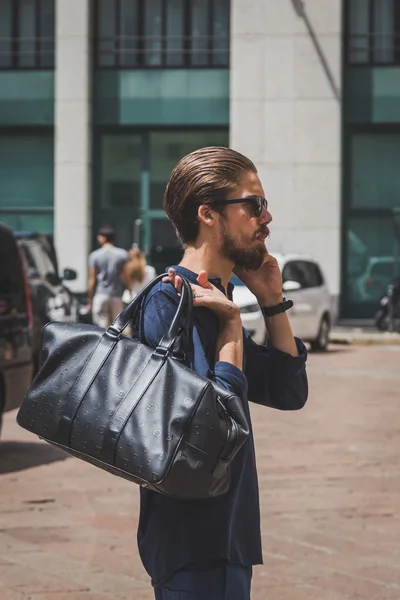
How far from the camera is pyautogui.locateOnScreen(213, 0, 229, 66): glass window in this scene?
1185 inches

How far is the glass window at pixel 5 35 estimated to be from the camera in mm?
30469

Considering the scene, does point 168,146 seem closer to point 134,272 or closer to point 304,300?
point 304,300

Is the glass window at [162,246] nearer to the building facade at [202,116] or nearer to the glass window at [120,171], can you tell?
the building facade at [202,116]

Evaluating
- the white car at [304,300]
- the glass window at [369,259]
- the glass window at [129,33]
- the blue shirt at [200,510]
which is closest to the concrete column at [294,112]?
the glass window at [369,259]

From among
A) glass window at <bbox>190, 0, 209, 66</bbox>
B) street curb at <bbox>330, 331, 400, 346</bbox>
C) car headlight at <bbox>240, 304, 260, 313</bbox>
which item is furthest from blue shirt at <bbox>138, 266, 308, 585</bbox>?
glass window at <bbox>190, 0, 209, 66</bbox>

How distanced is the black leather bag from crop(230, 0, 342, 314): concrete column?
85.4ft

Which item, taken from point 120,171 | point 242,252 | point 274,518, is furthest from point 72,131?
point 242,252

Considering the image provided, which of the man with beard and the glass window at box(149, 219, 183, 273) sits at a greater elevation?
the man with beard

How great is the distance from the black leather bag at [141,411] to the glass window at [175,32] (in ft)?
90.2

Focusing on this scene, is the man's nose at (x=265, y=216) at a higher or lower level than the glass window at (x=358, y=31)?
A: lower

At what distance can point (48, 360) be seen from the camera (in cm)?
312

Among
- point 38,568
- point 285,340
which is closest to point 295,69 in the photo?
point 38,568

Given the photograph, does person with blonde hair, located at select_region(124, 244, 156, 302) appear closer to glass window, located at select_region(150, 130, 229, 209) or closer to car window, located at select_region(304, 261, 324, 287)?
car window, located at select_region(304, 261, 324, 287)

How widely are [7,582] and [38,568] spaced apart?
1.03ft
